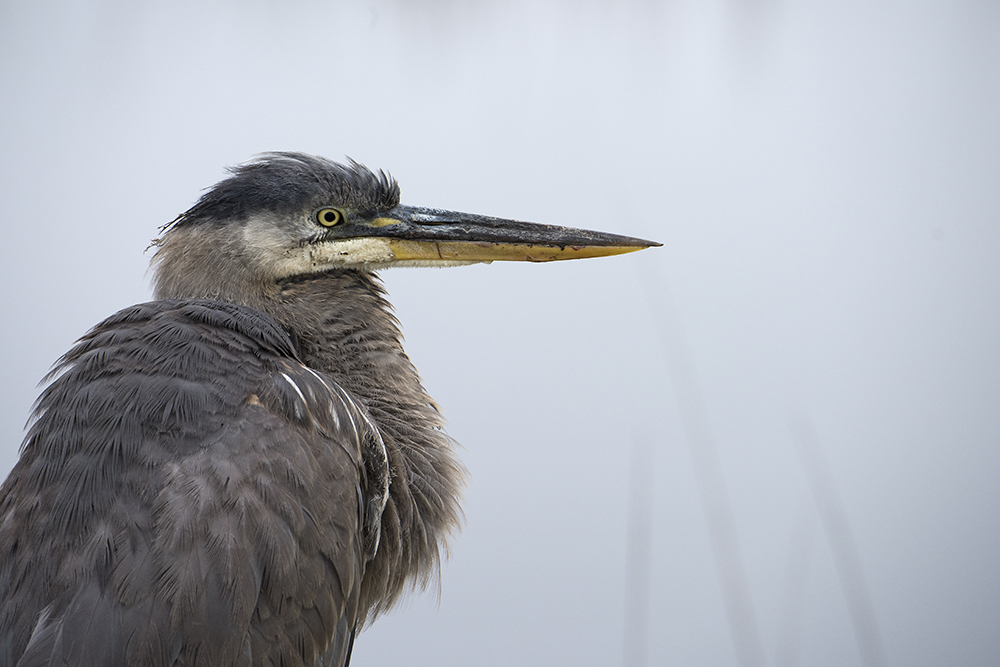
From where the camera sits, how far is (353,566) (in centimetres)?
101

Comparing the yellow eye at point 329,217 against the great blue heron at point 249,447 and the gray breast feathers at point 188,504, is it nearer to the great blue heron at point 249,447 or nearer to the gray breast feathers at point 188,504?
the great blue heron at point 249,447

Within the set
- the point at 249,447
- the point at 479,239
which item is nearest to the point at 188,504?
the point at 249,447

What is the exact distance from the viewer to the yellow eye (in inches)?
50.0

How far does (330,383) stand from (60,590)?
0.41 meters

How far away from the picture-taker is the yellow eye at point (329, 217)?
127 centimetres

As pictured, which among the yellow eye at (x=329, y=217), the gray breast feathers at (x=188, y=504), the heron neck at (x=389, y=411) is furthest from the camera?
the yellow eye at (x=329, y=217)

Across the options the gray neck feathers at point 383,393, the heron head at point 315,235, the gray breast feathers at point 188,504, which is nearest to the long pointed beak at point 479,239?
the heron head at point 315,235

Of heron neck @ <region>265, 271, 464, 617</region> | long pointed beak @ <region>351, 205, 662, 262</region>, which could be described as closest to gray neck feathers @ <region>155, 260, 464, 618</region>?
heron neck @ <region>265, 271, 464, 617</region>

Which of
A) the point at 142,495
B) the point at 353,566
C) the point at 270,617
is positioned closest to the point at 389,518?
the point at 353,566

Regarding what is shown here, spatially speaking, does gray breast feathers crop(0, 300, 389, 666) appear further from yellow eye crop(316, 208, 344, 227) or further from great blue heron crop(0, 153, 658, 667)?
yellow eye crop(316, 208, 344, 227)

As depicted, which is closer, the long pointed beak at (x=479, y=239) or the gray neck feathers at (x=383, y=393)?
the gray neck feathers at (x=383, y=393)

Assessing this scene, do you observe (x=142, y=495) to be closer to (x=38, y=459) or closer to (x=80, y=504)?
(x=80, y=504)

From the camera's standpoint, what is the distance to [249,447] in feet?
3.16

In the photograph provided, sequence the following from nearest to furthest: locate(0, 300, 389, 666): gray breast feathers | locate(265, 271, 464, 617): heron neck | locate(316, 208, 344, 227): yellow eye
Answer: locate(0, 300, 389, 666): gray breast feathers → locate(265, 271, 464, 617): heron neck → locate(316, 208, 344, 227): yellow eye
